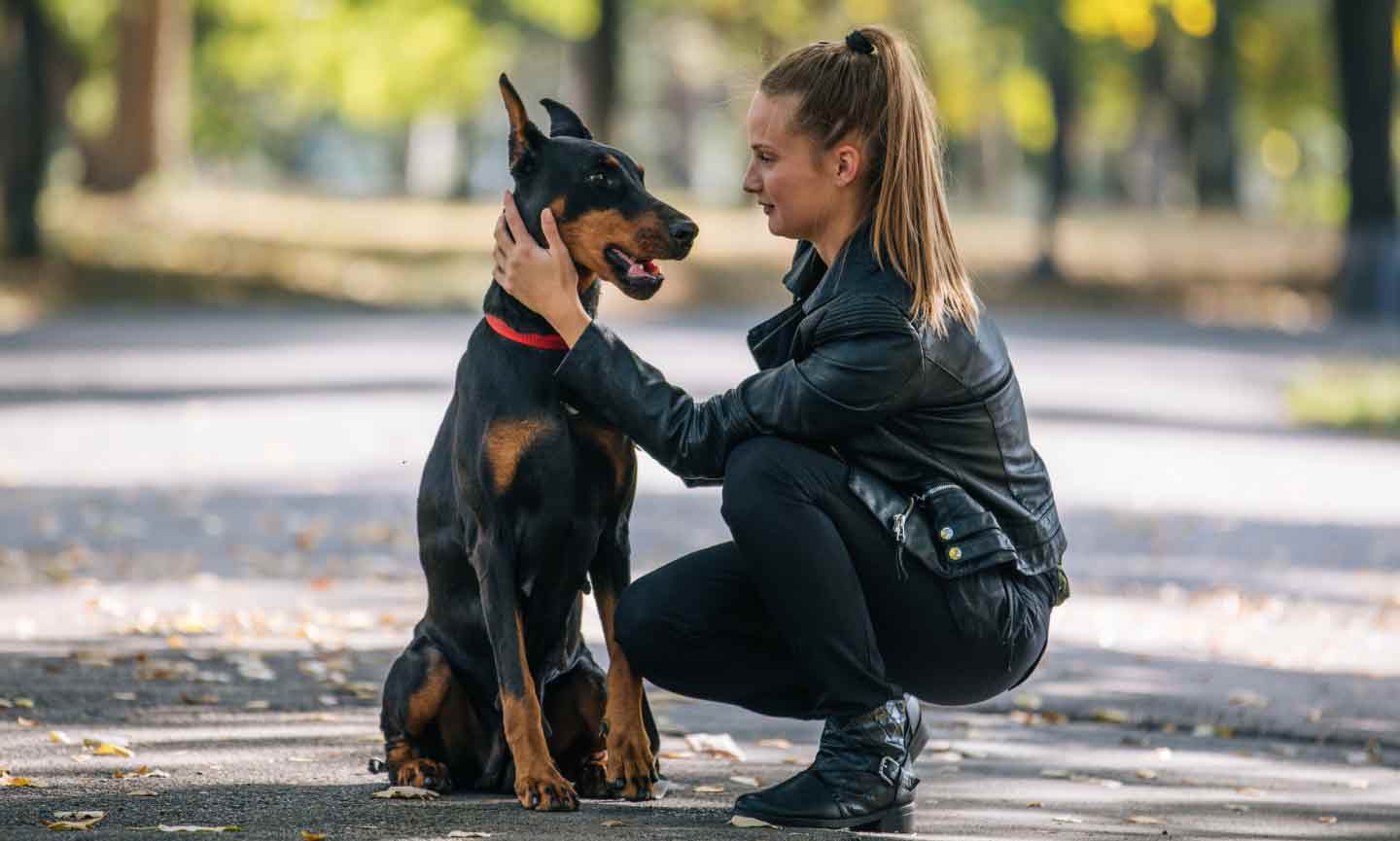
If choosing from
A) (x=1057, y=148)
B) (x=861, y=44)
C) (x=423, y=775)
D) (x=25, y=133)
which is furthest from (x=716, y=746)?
(x=1057, y=148)

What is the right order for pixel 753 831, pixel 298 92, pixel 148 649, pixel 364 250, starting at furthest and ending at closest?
pixel 298 92 < pixel 364 250 < pixel 148 649 < pixel 753 831

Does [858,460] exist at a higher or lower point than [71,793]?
higher

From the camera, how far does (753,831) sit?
4691 mm

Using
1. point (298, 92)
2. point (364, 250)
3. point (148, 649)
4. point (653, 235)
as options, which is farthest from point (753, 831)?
point (298, 92)

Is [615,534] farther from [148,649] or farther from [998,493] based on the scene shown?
[148,649]

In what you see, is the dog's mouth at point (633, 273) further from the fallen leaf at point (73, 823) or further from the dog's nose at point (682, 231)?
the fallen leaf at point (73, 823)

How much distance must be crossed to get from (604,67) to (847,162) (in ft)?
96.1

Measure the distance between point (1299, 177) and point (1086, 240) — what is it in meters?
46.1

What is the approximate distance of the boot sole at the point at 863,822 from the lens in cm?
473

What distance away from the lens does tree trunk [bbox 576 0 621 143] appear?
3322 centimetres

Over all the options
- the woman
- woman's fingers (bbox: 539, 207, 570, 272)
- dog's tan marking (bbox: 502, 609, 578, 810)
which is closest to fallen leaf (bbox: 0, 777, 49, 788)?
dog's tan marking (bbox: 502, 609, 578, 810)

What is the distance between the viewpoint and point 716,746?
→ 240 inches

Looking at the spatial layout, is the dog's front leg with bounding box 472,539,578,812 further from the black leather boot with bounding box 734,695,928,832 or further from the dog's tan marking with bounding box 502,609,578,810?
the black leather boot with bounding box 734,695,928,832

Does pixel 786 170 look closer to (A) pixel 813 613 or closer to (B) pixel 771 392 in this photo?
(B) pixel 771 392
